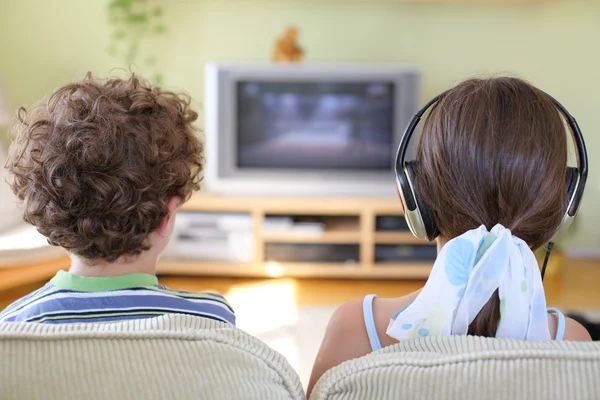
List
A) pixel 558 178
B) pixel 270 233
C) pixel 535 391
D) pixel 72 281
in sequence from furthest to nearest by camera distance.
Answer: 1. pixel 270 233
2. pixel 72 281
3. pixel 558 178
4. pixel 535 391

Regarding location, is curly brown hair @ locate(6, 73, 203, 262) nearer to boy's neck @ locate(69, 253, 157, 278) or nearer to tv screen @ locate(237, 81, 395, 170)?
boy's neck @ locate(69, 253, 157, 278)

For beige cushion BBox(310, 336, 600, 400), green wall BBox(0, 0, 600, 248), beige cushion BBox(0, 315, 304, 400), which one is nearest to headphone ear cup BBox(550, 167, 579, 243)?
beige cushion BBox(310, 336, 600, 400)

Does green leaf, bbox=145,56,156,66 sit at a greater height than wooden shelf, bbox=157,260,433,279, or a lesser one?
greater

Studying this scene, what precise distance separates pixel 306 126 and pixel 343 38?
24.1 inches

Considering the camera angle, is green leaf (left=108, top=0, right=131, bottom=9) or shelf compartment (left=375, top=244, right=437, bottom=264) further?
green leaf (left=108, top=0, right=131, bottom=9)

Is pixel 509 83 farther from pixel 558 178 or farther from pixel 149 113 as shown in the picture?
pixel 149 113

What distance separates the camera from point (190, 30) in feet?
12.6

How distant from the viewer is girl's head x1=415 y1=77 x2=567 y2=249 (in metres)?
0.83

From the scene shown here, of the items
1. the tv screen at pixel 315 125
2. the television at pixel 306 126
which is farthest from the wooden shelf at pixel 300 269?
the tv screen at pixel 315 125

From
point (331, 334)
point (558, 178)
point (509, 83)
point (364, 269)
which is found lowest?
point (364, 269)

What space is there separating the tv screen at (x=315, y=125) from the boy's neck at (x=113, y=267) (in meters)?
2.51

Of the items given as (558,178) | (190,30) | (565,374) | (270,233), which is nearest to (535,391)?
(565,374)

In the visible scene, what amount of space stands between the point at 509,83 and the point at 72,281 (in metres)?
0.66

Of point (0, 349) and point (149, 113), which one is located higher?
point (149, 113)
